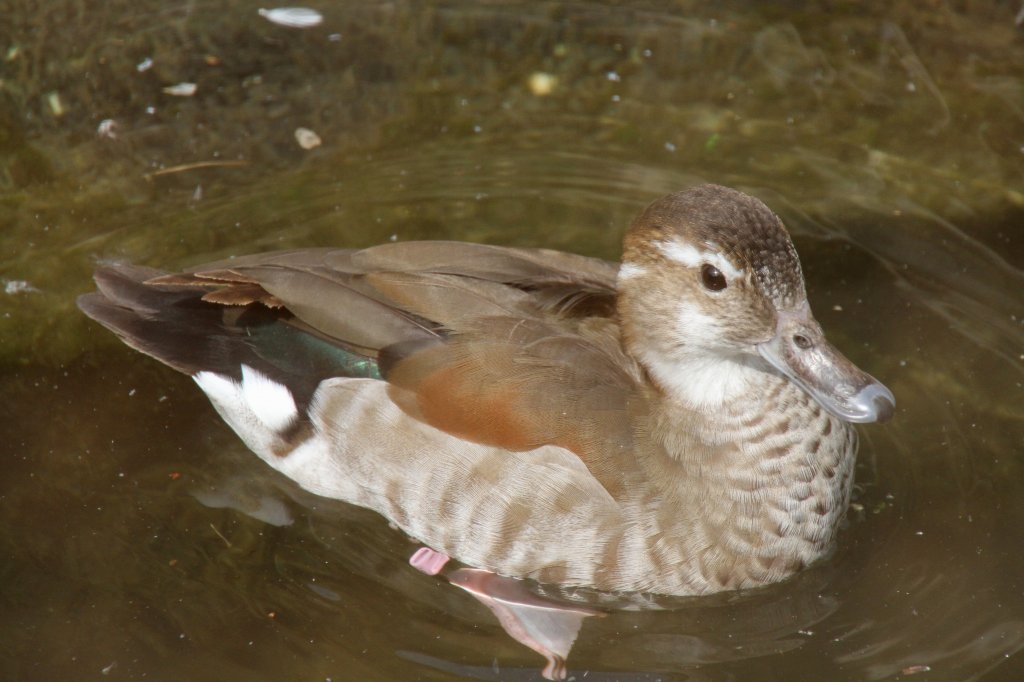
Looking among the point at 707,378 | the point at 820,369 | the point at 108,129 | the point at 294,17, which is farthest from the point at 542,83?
the point at 820,369

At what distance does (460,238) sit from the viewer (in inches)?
241

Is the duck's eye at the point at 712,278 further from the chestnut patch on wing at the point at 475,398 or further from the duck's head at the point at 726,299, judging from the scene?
the chestnut patch on wing at the point at 475,398

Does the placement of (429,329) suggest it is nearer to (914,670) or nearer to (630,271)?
(630,271)

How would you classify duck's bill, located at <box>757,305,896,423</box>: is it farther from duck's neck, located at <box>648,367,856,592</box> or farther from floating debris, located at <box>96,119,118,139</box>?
floating debris, located at <box>96,119,118,139</box>

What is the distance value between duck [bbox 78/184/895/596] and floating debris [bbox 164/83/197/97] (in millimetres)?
2329

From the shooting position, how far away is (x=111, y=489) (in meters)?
4.91

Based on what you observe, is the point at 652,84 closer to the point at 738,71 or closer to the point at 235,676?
the point at 738,71

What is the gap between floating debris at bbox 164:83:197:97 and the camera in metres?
6.79

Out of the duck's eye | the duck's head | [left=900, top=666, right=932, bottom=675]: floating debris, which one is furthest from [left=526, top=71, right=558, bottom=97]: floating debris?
[left=900, top=666, right=932, bottom=675]: floating debris

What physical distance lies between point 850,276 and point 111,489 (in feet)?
10.9

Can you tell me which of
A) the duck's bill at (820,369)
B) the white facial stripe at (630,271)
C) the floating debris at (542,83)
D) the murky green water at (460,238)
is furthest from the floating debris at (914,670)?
the floating debris at (542,83)

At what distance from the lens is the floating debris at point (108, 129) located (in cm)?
654

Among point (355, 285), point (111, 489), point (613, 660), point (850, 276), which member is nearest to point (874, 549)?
point (613, 660)

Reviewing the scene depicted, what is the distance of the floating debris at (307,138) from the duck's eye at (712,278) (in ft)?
9.94
